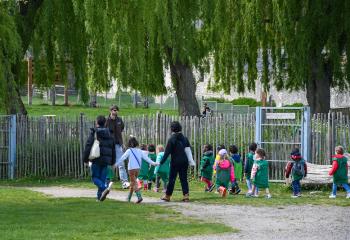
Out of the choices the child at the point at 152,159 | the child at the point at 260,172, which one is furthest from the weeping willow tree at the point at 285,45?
the child at the point at 260,172

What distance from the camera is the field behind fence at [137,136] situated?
2502cm

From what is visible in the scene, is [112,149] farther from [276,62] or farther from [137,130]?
[276,62]

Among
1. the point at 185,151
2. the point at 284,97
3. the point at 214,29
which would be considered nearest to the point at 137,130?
the point at 214,29

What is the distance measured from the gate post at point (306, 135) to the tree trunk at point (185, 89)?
8013 millimetres

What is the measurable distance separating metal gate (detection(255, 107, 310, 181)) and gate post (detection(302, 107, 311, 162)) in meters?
0.21

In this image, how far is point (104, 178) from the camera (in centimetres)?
1941

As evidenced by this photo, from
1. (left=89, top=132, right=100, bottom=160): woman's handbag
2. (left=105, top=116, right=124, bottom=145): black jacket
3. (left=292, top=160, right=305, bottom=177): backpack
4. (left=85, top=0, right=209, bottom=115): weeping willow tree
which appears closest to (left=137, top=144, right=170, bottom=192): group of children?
Answer: (left=105, top=116, right=124, bottom=145): black jacket

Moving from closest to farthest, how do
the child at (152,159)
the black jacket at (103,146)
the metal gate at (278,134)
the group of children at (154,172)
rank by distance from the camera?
the black jacket at (103,146)
the group of children at (154,172)
the child at (152,159)
the metal gate at (278,134)

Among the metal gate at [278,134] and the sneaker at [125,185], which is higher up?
the metal gate at [278,134]

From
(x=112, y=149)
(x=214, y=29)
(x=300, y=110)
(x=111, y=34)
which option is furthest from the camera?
(x=214, y=29)

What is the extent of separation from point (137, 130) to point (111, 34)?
3.10 m

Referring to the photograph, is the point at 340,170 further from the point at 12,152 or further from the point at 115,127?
the point at 12,152

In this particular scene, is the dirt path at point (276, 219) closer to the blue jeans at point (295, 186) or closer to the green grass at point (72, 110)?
the blue jeans at point (295, 186)

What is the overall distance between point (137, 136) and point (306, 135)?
5.80 metres
